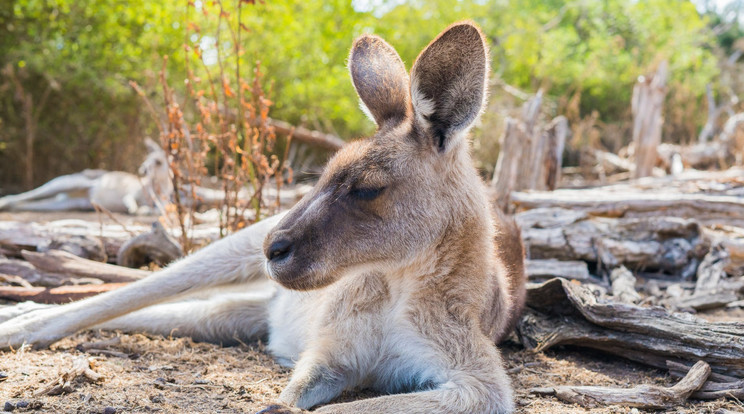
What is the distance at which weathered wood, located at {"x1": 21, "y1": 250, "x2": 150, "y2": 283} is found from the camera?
4.36 m

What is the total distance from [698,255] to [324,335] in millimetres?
3455

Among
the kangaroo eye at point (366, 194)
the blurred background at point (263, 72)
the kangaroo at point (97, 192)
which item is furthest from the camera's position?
the blurred background at point (263, 72)

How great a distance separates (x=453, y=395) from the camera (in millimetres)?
2438

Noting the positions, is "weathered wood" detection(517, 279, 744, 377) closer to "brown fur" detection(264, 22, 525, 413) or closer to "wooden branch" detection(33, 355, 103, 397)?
"brown fur" detection(264, 22, 525, 413)

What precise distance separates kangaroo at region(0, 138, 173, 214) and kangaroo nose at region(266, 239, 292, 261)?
25.3 ft

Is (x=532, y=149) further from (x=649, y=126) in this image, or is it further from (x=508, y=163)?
(x=649, y=126)

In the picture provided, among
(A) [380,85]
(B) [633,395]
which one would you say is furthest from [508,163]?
(B) [633,395]

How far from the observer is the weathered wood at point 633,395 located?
270 cm

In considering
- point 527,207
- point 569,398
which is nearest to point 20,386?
point 569,398

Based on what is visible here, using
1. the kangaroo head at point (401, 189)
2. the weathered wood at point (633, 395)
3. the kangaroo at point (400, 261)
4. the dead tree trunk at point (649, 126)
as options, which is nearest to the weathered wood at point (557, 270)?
the kangaroo at point (400, 261)

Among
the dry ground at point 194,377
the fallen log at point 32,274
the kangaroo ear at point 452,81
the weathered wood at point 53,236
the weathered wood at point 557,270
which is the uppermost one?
the kangaroo ear at point 452,81

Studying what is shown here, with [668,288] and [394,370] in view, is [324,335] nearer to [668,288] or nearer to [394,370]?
A: [394,370]

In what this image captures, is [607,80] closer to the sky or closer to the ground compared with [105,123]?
closer to the sky

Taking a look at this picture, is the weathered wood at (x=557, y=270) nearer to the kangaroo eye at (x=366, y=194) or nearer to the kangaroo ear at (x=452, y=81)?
the kangaroo ear at (x=452, y=81)
